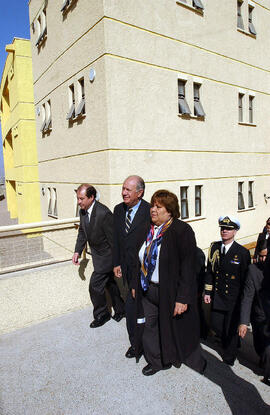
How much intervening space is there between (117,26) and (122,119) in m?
2.02

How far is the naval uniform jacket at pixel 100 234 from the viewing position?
14.5 ft

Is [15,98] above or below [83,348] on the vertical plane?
above

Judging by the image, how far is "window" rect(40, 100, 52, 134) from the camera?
9948mm

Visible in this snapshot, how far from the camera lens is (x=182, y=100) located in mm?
8227

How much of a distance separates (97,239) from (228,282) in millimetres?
1937

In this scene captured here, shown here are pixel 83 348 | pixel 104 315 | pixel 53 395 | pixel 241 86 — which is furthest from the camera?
pixel 241 86

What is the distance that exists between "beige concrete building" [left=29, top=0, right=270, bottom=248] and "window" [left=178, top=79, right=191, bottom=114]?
40 millimetres

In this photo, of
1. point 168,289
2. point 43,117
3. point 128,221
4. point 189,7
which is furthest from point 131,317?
point 43,117

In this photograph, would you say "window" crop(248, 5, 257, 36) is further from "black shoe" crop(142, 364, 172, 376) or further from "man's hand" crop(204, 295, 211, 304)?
"black shoe" crop(142, 364, 172, 376)

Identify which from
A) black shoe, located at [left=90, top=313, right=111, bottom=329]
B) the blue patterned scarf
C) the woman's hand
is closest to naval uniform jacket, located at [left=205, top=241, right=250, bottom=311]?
the woman's hand

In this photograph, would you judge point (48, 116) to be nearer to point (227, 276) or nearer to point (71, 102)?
point (71, 102)

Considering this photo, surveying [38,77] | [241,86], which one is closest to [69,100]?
[38,77]

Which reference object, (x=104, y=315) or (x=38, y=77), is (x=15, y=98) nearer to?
(x=38, y=77)

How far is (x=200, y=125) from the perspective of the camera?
28.8 feet
